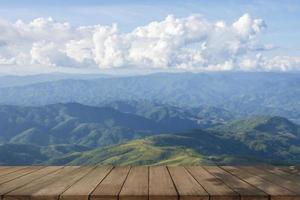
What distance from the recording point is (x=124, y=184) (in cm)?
899

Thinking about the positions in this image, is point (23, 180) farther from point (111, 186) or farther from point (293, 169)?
point (293, 169)

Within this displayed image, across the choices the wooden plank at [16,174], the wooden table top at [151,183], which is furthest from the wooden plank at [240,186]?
the wooden plank at [16,174]

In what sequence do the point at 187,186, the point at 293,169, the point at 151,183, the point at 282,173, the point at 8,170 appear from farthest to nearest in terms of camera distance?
the point at 8,170 < the point at 293,169 < the point at 282,173 < the point at 151,183 < the point at 187,186

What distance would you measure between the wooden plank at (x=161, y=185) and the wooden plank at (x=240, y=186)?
1.17 m

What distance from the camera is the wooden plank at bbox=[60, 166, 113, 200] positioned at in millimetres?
7691

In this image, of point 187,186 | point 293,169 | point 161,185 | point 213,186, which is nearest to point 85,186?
point 161,185

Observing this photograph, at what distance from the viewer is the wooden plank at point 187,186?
768 cm

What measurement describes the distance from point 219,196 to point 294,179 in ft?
9.81

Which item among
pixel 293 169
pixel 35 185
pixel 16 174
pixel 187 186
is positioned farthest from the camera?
pixel 293 169

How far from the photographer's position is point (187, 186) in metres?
8.69

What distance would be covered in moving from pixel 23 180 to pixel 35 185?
913 mm

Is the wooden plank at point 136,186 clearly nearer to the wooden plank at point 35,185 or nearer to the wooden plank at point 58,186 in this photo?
the wooden plank at point 58,186

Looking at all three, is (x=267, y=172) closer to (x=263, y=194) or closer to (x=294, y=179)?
(x=294, y=179)

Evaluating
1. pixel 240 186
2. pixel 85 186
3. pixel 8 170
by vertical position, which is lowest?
pixel 8 170
